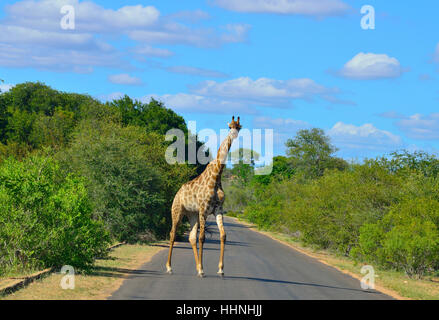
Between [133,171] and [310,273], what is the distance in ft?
47.0

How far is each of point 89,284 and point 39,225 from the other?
8.70ft

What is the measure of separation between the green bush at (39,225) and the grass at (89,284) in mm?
875

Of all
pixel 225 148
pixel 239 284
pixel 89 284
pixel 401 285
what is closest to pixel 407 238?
pixel 401 285

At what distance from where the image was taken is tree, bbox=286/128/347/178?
88.2 m

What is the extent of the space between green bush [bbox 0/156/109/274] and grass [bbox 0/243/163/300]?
875mm

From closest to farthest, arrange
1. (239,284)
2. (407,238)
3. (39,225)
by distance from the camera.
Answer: (239,284) → (39,225) → (407,238)

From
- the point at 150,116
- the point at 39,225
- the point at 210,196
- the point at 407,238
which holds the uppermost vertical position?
the point at 150,116

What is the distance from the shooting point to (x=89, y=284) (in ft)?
48.6

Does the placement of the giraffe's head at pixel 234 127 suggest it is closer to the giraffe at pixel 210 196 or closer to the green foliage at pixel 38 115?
the giraffe at pixel 210 196

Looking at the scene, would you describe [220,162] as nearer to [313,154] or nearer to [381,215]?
[381,215]

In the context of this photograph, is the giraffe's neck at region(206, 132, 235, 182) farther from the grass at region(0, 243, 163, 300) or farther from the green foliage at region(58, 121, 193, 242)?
the green foliage at region(58, 121, 193, 242)
